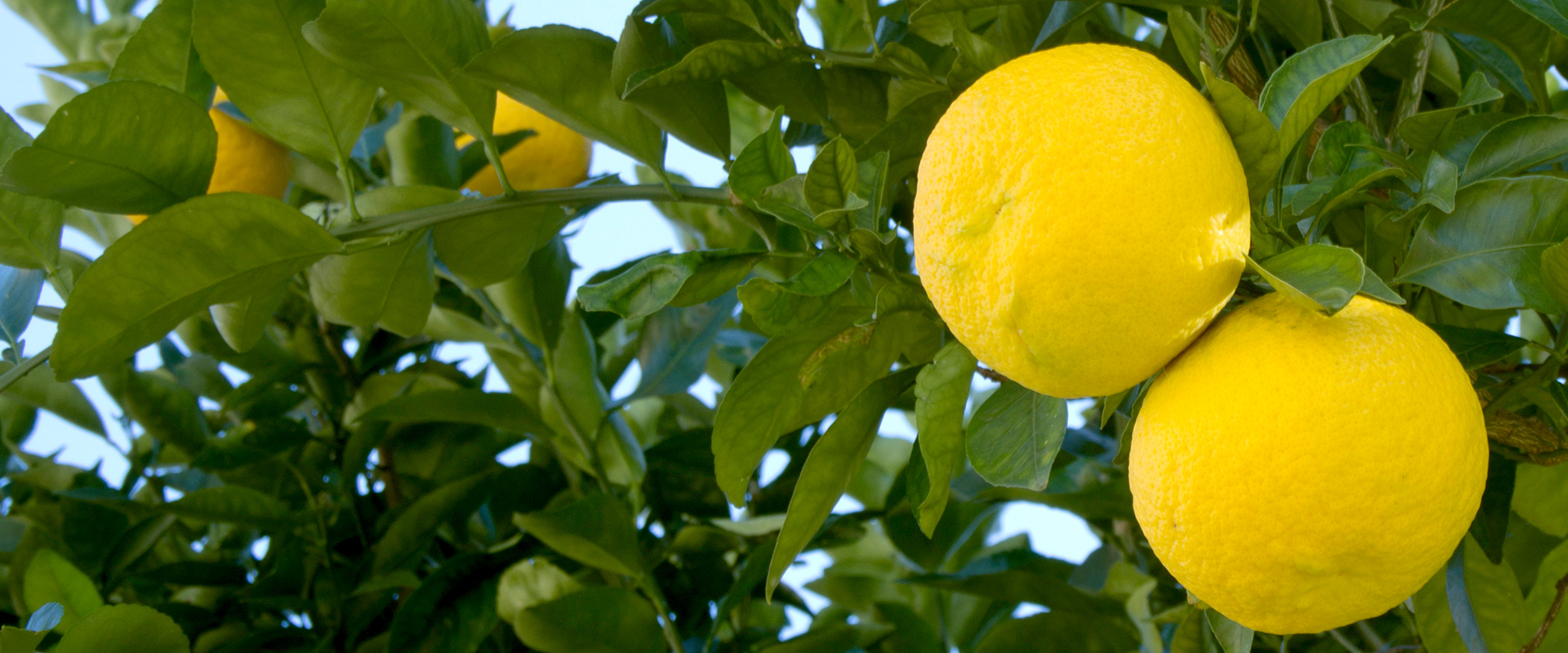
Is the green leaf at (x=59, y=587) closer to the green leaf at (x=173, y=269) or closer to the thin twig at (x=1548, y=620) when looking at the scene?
the green leaf at (x=173, y=269)

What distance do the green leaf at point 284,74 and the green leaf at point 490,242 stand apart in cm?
8

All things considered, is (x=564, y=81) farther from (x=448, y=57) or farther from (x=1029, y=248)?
(x=1029, y=248)

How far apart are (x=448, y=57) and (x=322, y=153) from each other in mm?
135

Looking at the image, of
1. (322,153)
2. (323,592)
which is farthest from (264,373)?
(322,153)

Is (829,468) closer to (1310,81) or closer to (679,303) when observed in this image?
(679,303)

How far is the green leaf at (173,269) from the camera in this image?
2.00ft

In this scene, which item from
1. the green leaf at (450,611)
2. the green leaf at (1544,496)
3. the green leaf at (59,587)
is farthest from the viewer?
the green leaf at (450,611)

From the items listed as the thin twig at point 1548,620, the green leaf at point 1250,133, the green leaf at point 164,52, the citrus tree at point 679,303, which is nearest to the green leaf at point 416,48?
the citrus tree at point 679,303

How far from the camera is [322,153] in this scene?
2.41 feet

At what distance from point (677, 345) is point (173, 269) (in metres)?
0.51

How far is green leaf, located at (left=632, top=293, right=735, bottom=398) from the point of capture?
105 cm

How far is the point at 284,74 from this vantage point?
0.69m

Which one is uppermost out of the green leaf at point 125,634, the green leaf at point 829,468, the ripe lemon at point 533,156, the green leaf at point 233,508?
the ripe lemon at point 533,156

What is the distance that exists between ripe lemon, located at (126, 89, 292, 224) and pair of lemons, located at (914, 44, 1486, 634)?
64 centimetres
